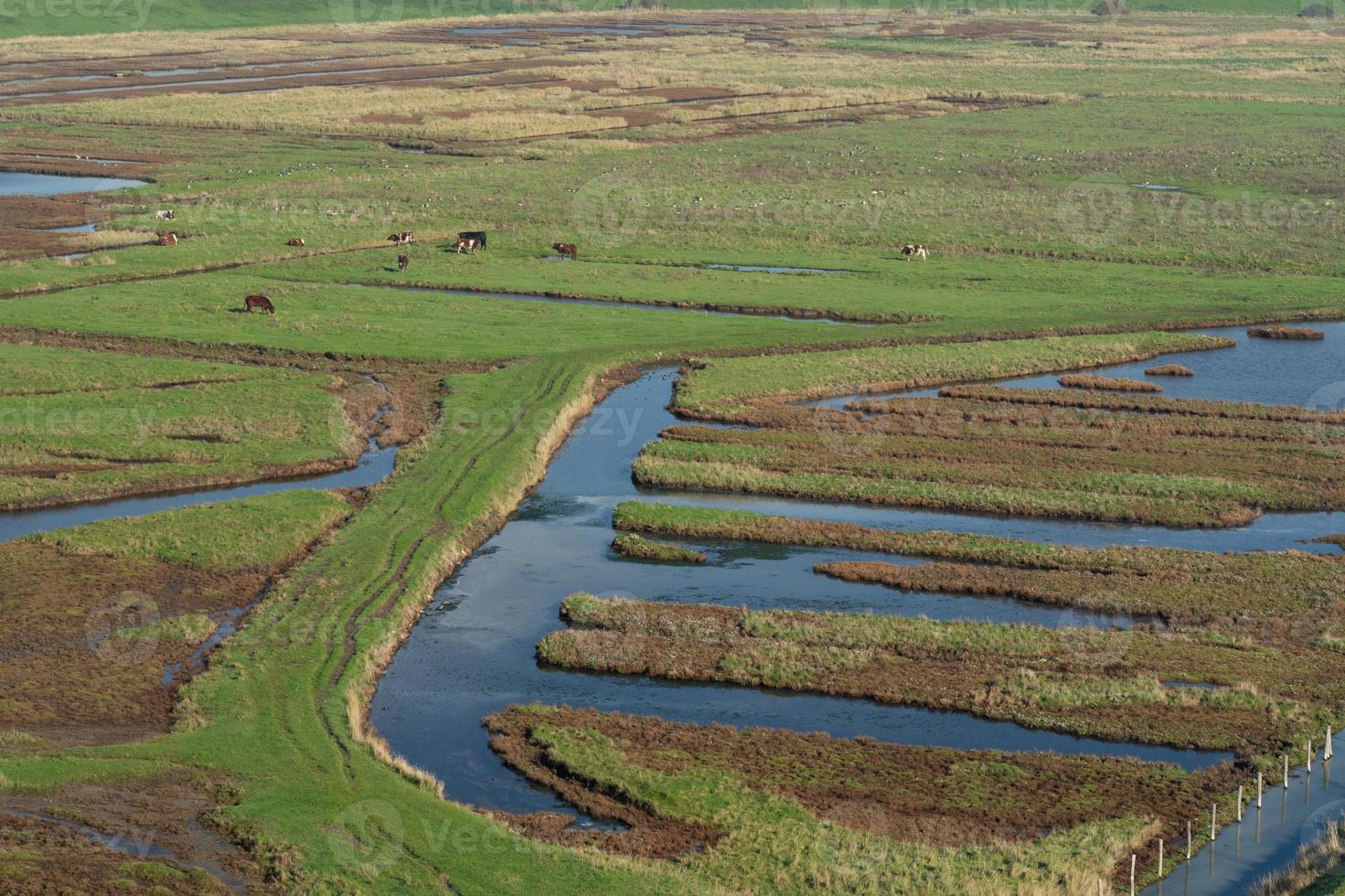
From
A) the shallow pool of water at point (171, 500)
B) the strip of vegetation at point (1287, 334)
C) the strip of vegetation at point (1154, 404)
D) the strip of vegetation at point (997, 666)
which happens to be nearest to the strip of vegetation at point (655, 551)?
the strip of vegetation at point (997, 666)

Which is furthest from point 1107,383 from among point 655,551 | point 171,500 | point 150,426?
point 150,426

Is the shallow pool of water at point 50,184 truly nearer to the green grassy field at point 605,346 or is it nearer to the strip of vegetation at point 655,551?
the green grassy field at point 605,346

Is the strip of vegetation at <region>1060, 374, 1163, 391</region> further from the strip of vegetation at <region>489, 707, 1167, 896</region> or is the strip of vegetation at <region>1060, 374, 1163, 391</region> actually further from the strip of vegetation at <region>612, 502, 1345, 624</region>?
the strip of vegetation at <region>489, 707, 1167, 896</region>

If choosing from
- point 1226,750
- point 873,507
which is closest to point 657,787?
point 1226,750

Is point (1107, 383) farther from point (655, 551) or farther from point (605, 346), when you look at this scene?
point (655, 551)

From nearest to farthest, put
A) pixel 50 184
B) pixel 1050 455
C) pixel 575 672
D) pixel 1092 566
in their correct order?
pixel 575 672
pixel 1092 566
pixel 1050 455
pixel 50 184

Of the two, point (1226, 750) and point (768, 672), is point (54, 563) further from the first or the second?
point (1226, 750)
